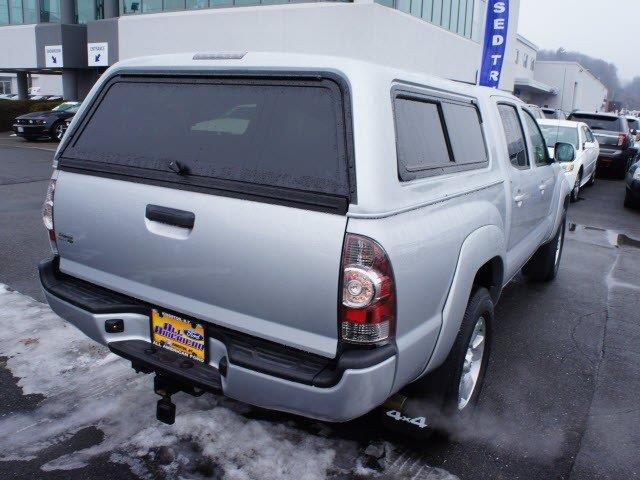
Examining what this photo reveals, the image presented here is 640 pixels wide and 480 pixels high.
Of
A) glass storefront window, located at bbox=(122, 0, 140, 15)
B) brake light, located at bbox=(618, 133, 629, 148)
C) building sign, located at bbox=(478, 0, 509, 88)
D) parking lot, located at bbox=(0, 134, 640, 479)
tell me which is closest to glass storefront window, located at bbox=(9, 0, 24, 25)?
glass storefront window, located at bbox=(122, 0, 140, 15)

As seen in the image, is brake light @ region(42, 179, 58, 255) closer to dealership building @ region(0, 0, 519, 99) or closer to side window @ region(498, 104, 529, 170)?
side window @ region(498, 104, 529, 170)

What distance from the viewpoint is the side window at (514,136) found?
4168mm

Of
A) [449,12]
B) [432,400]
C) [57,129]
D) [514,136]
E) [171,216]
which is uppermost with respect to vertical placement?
[449,12]

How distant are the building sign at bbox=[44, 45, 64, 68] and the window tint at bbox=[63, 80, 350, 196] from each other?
28.6 m

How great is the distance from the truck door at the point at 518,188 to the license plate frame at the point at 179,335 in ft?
7.54

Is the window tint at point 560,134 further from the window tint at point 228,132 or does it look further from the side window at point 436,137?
the window tint at point 228,132

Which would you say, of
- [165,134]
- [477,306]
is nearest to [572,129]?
[477,306]

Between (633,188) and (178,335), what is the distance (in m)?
11.0

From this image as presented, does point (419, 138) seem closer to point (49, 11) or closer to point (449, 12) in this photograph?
point (449, 12)

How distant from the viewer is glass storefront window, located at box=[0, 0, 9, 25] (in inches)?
1241

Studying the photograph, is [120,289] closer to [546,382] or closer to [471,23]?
[546,382]

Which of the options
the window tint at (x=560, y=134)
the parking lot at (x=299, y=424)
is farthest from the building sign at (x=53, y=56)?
the parking lot at (x=299, y=424)

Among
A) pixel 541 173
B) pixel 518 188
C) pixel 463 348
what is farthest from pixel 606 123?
pixel 463 348

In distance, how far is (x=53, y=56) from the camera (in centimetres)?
2858
